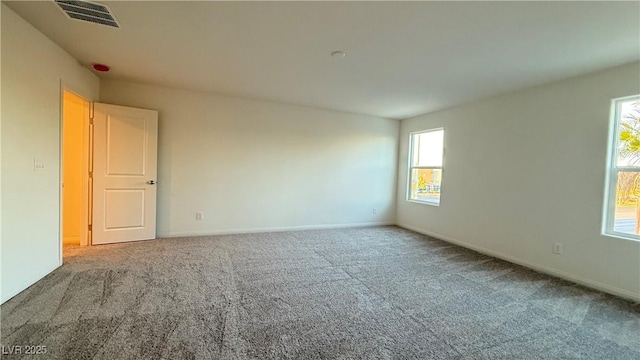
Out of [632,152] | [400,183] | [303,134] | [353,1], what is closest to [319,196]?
[303,134]

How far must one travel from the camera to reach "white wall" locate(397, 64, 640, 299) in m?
2.96

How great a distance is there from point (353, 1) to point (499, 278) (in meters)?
3.24

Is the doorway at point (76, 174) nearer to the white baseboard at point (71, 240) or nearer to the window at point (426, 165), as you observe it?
the white baseboard at point (71, 240)

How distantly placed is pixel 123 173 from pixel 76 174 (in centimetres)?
66

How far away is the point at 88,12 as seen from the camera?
226cm

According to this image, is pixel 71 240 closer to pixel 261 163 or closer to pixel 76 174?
pixel 76 174

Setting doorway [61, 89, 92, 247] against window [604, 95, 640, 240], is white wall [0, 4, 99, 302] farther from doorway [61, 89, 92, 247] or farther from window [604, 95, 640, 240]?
window [604, 95, 640, 240]

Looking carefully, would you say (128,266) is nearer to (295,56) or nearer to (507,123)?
(295,56)

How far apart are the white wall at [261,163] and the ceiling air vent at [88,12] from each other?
197cm

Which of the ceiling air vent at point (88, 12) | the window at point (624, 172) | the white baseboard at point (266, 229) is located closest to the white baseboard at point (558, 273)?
the window at point (624, 172)

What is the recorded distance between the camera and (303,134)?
17.2 feet

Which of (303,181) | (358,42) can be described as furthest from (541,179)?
(303,181)

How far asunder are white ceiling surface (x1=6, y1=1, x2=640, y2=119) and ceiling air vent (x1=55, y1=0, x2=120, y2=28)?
9 cm

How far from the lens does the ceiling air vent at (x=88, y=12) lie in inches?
84.5
